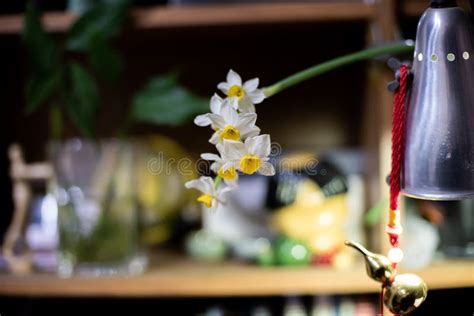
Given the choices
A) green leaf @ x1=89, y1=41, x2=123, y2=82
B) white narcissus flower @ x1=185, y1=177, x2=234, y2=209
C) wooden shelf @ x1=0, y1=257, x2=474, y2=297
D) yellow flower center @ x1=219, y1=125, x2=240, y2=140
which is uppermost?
green leaf @ x1=89, y1=41, x2=123, y2=82

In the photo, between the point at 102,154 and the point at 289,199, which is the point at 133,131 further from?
the point at 289,199

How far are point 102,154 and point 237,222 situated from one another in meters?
0.26

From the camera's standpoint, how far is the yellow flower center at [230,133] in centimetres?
40

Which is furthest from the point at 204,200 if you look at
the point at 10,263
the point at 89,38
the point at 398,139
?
the point at 10,263

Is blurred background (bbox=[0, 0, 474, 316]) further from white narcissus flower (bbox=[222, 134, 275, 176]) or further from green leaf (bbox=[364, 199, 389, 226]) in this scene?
white narcissus flower (bbox=[222, 134, 275, 176])

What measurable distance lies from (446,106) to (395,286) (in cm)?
13

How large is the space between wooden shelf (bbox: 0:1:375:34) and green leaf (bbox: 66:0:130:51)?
4 centimetres

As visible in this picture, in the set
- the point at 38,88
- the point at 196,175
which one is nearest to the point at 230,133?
the point at 38,88

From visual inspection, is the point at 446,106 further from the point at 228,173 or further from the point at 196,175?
the point at 196,175

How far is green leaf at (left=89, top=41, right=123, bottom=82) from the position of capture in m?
0.91

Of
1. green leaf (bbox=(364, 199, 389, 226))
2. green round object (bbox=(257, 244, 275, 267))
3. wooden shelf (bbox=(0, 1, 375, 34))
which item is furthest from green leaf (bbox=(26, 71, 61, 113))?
green leaf (bbox=(364, 199, 389, 226))

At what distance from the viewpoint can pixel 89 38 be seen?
901 mm

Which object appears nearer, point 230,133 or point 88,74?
point 230,133

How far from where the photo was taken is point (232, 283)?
93 centimetres
